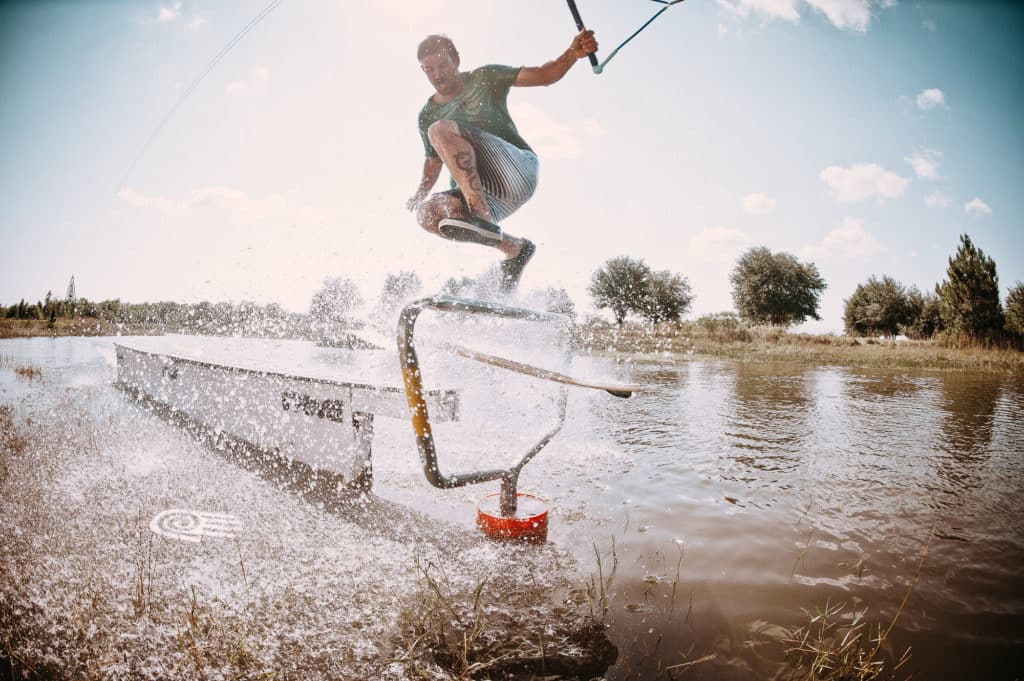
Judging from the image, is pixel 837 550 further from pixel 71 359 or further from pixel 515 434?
pixel 71 359

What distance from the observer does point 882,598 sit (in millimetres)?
2928

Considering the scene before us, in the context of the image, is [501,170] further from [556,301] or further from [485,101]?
[556,301]

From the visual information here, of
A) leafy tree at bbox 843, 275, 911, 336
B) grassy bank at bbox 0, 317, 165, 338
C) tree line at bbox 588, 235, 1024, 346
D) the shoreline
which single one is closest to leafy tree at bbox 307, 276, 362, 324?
the shoreline

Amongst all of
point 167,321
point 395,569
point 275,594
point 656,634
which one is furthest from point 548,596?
point 167,321

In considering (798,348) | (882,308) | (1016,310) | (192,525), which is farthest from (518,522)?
(882,308)

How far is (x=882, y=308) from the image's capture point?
56.9 meters

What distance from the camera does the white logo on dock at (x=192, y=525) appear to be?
372cm

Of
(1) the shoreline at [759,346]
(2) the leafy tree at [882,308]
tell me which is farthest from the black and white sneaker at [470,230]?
(2) the leafy tree at [882,308]

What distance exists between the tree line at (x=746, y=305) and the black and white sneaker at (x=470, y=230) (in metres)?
0.51

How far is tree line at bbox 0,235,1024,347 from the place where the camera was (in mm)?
4852

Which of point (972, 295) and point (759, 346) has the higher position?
point (972, 295)

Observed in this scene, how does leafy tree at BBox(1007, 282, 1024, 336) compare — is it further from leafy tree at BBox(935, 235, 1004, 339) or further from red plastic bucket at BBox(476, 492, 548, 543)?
red plastic bucket at BBox(476, 492, 548, 543)

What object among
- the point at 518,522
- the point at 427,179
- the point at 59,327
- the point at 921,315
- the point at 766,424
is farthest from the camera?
the point at 921,315

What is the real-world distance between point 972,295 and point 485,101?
40860 millimetres
